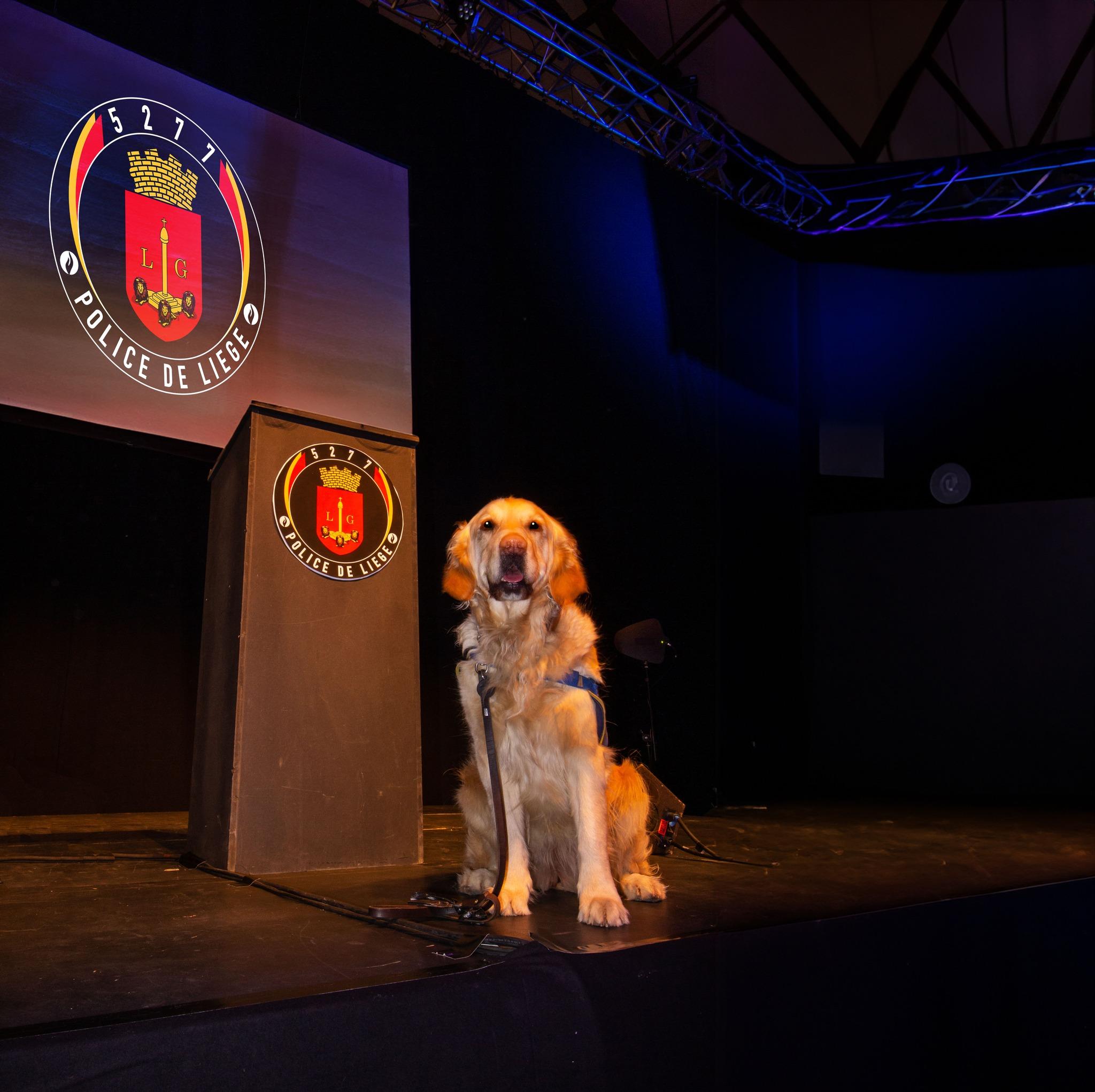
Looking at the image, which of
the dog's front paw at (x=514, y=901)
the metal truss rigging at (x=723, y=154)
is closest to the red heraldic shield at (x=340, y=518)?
the dog's front paw at (x=514, y=901)

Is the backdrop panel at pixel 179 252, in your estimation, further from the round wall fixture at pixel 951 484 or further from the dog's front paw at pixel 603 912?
the round wall fixture at pixel 951 484

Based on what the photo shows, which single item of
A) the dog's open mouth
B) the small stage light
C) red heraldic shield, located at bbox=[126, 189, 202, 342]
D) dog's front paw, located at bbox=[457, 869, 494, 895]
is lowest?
dog's front paw, located at bbox=[457, 869, 494, 895]

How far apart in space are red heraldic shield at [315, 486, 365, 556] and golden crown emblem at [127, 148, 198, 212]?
1596 mm

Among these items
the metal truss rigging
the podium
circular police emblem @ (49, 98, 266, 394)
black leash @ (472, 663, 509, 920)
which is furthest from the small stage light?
black leash @ (472, 663, 509, 920)

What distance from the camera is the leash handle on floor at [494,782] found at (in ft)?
7.83

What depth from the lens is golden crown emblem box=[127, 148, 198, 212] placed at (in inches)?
145

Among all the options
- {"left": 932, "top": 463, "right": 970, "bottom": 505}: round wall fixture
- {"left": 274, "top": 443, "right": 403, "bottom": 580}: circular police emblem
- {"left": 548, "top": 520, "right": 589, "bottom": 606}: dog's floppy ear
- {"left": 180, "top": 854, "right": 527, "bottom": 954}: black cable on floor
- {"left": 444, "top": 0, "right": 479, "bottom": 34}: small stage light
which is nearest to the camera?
{"left": 180, "top": 854, "right": 527, "bottom": 954}: black cable on floor

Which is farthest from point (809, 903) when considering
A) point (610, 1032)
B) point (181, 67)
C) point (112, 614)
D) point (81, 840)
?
point (181, 67)

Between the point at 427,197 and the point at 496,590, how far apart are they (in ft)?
11.1

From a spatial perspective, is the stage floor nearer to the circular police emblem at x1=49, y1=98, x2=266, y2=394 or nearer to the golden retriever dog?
the golden retriever dog

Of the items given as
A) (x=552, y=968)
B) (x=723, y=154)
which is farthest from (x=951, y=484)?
(x=552, y=968)

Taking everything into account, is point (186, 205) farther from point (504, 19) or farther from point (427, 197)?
point (504, 19)

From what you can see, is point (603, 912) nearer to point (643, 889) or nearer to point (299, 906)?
point (643, 889)

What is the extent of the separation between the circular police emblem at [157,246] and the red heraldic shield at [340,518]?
107cm
